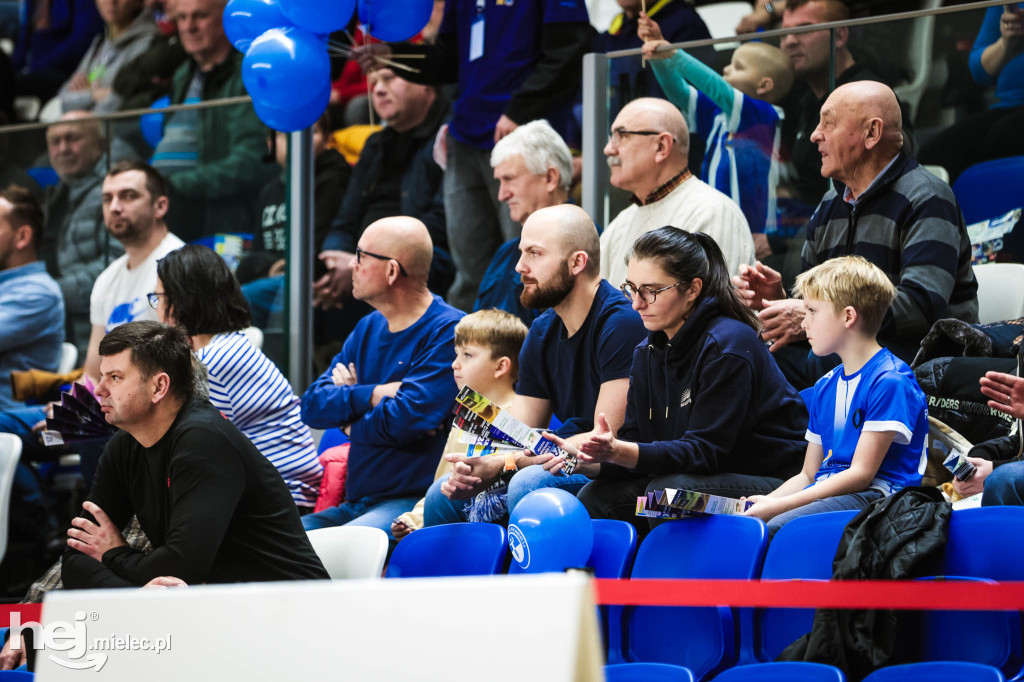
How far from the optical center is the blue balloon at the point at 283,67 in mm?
4816

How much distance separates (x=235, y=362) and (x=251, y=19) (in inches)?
56.5

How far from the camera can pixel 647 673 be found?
9.77 ft

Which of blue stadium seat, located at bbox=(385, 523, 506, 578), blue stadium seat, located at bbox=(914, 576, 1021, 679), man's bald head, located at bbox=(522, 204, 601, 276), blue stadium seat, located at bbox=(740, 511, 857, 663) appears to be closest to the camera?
blue stadium seat, located at bbox=(914, 576, 1021, 679)

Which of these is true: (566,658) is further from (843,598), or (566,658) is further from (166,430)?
(166,430)

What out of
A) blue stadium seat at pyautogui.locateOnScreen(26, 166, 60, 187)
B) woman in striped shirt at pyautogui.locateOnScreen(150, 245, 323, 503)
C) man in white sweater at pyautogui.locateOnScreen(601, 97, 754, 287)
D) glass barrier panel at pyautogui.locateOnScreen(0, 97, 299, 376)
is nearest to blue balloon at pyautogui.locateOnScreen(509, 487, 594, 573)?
man in white sweater at pyautogui.locateOnScreen(601, 97, 754, 287)

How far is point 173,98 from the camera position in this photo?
661 centimetres

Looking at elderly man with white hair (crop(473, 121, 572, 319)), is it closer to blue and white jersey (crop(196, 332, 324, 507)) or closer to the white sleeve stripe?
blue and white jersey (crop(196, 332, 324, 507))

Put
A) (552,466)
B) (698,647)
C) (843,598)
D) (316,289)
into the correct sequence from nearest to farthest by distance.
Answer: (843,598), (698,647), (552,466), (316,289)

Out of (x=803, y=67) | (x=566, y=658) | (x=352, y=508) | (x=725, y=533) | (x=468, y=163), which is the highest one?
(x=803, y=67)

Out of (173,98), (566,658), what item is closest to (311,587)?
(566,658)

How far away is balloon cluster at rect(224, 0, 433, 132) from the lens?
190 inches

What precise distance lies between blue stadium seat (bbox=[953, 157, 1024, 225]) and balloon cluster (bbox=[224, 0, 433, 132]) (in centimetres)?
219

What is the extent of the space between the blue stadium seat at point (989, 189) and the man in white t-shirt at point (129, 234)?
10.6 ft

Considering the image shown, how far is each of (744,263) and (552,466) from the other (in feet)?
3.82
